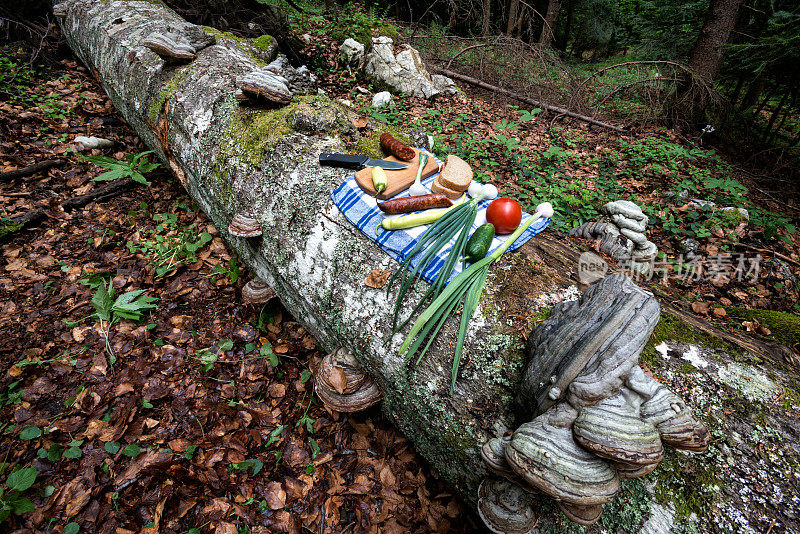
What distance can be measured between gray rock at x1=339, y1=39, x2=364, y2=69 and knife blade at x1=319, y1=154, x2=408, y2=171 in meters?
5.54

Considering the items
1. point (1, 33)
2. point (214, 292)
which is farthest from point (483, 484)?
point (1, 33)

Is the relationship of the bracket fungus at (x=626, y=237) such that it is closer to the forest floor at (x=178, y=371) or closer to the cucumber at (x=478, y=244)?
Answer: the forest floor at (x=178, y=371)

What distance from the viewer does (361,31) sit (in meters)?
7.17

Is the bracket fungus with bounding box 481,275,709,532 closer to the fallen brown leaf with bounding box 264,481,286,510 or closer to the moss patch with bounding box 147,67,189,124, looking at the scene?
the fallen brown leaf with bounding box 264,481,286,510

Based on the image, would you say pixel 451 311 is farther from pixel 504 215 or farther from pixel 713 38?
pixel 713 38

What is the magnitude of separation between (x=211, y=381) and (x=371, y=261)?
Answer: 173 centimetres

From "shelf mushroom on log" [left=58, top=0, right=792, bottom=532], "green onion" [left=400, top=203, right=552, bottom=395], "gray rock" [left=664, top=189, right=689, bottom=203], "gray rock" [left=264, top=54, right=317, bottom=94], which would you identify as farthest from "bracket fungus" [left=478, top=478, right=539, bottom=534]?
"gray rock" [left=664, top=189, right=689, bottom=203]

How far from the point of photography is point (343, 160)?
2.47m

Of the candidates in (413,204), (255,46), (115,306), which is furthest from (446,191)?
(255,46)

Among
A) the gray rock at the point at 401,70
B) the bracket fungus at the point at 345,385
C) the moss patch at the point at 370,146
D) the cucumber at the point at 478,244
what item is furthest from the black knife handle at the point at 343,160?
the gray rock at the point at 401,70

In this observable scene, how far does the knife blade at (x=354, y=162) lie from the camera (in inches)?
97.7

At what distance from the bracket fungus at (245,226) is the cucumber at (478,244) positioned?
155 cm

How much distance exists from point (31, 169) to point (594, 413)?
238 inches

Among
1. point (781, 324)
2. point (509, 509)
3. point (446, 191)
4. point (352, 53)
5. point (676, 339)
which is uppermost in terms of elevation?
point (352, 53)
